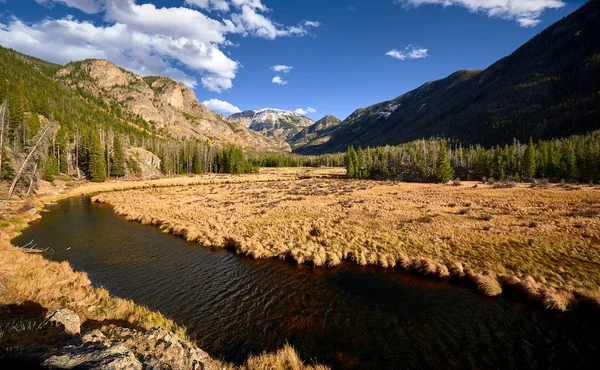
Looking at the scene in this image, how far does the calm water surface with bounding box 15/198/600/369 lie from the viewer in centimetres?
1021

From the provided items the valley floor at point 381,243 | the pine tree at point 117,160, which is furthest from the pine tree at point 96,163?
the valley floor at point 381,243

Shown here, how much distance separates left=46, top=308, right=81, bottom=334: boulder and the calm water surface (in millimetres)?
4806

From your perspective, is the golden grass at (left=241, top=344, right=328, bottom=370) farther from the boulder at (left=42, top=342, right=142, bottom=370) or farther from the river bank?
the boulder at (left=42, top=342, right=142, bottom=370)

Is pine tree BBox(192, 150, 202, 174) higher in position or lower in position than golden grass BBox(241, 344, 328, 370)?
higher

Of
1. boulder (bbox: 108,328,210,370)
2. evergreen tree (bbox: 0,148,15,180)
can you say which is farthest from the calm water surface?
evergreen tree (bbox: 0,148,15,180)

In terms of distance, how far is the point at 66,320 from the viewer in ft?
25.3

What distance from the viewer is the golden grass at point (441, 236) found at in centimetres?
1585

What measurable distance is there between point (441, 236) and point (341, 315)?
1416cm

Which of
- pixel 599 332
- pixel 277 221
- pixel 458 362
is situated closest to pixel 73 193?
pixel 277 221

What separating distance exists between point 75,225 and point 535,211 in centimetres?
5325

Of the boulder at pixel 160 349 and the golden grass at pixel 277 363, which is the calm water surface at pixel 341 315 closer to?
the golden grass at pixel 277 363

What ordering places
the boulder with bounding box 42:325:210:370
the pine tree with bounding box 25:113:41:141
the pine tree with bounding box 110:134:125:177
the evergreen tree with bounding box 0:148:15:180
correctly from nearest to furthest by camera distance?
the boulder with bounding box 42:325:210:370 → the evergreen tree with bounding box 0:148:15:180 → the pine tree with bounding box 25:113:41:141 → the pine tree with bounding box 110:134:125:177

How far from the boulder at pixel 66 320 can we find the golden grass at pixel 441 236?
44.5 ft

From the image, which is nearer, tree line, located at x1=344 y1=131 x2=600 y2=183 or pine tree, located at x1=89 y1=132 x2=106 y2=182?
tree line, located at x1=344 y1=131 x2=600 y2=183
